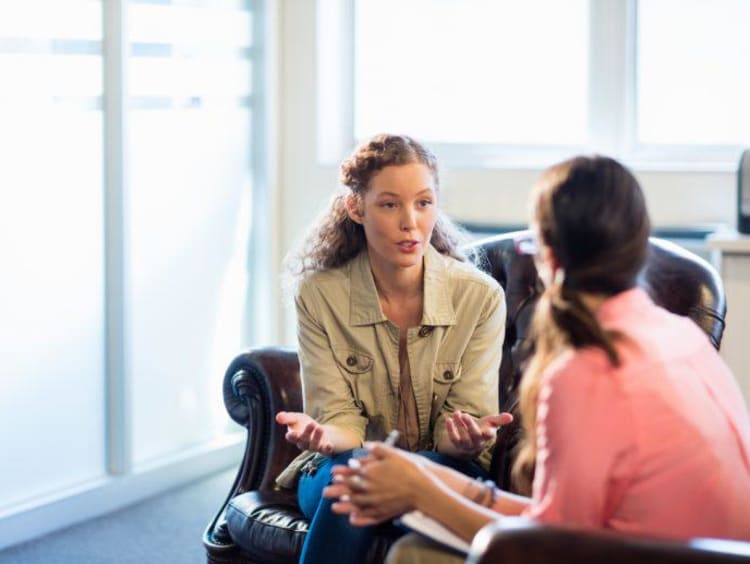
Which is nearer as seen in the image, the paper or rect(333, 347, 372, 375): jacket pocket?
the paper

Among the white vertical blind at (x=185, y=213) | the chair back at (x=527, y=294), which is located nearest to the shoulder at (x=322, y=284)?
the chair back at (x=527, y=294)

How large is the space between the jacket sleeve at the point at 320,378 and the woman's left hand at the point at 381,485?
0.65m

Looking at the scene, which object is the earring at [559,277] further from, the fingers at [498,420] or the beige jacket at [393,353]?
the beige jacket at [393,353]

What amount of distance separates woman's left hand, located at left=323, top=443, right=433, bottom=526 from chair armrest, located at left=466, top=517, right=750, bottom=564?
12.3 inches

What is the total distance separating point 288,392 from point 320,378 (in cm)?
23

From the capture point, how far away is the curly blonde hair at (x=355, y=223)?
8.59 ft

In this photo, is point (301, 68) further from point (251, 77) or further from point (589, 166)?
point (589, 166)

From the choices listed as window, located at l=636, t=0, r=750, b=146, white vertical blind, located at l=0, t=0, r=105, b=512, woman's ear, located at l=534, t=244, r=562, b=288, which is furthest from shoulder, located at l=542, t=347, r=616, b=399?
window, located at l=636, t=0, r=750, b=146

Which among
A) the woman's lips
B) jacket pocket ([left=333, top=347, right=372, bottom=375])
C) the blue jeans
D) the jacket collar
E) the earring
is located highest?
the earring

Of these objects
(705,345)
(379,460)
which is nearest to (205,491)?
(379,460)

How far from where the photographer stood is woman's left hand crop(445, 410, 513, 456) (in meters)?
2.33

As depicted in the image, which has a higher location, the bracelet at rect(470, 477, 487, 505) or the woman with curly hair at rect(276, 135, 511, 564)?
the woman with curly hair at rect(276, 135, 511, 564)

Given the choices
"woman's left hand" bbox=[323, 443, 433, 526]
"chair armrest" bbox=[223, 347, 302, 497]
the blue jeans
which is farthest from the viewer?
"chair armrest" bbox=[223, 347, 302, 497]

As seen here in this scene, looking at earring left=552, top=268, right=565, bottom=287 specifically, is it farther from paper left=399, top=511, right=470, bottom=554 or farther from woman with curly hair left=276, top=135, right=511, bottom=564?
woman with curly hair left=276, top=135, right=511, bottom=564
